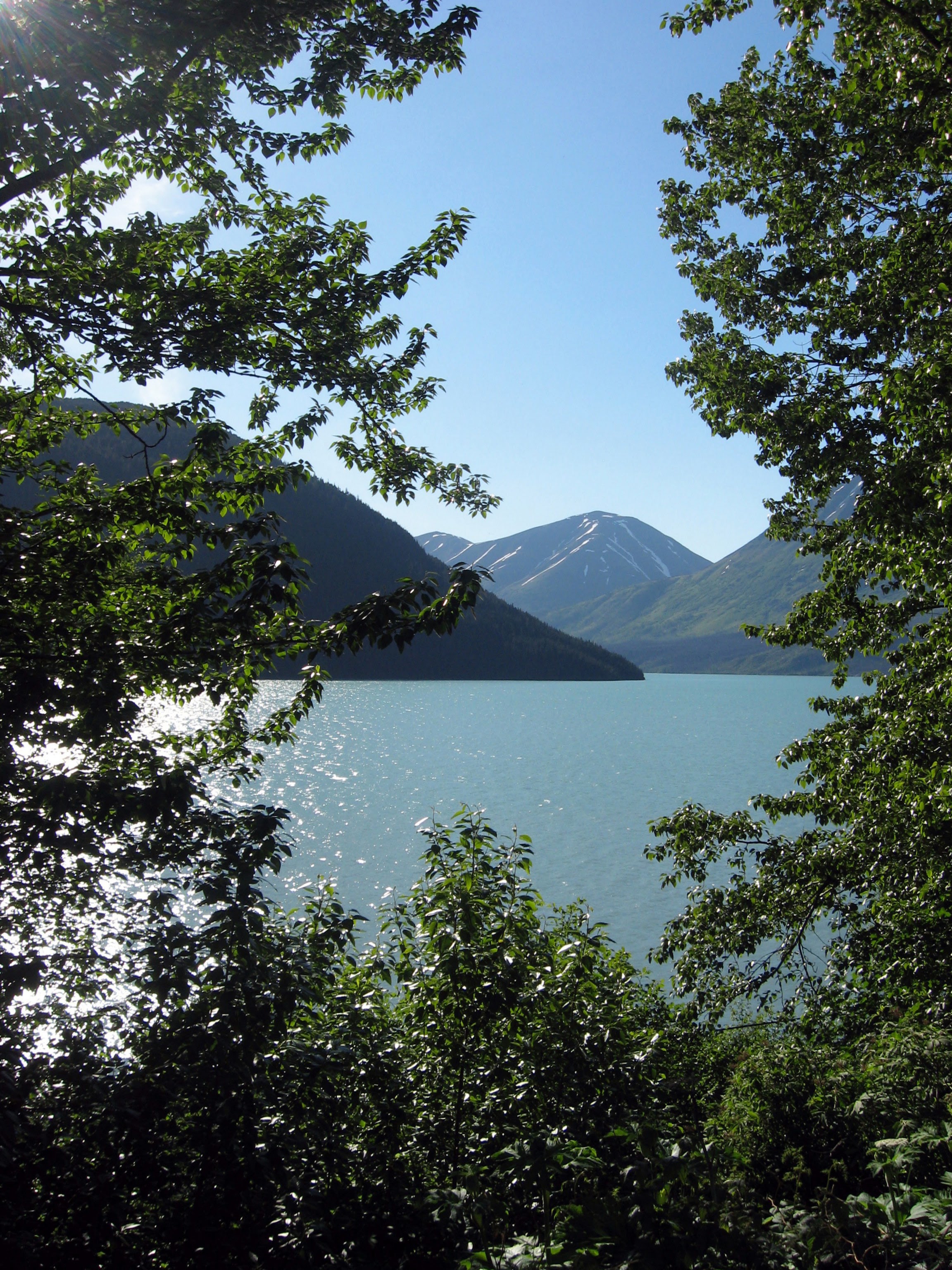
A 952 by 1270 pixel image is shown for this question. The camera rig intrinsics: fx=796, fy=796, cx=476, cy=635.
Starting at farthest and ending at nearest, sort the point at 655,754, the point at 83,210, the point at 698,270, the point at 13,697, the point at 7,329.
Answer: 1. the point at 655,754
2. the point at 698,270
3. the point at 7,329
4. the point at 83,210
5. the point at 13,697

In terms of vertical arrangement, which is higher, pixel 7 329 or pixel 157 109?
pixel 157 109

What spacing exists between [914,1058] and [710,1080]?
14.8 ft

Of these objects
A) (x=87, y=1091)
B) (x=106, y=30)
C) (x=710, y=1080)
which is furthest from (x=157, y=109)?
(x=710, y=1080)

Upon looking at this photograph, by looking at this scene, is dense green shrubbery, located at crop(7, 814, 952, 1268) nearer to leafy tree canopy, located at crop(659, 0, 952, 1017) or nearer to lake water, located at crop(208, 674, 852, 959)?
leafy tree canopy, located at crop(659, 0, 952, 1017)

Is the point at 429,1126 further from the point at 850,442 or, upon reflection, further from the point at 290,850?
the point at 850,442

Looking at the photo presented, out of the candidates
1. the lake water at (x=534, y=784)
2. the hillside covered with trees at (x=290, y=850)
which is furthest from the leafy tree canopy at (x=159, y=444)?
the lake water at (x=534, y=784)

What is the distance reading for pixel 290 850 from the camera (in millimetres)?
7594

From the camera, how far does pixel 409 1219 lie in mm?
4789

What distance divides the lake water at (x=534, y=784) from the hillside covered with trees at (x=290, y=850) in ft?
37.1

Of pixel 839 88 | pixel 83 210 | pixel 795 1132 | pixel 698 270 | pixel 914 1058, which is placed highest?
pixel 839 88

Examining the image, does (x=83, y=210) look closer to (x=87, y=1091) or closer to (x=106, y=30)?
(x=106, y=30)

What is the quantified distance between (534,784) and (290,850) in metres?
44.2

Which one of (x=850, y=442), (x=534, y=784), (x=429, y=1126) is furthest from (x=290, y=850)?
(x=534, y=784)

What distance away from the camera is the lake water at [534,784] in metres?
27.5
